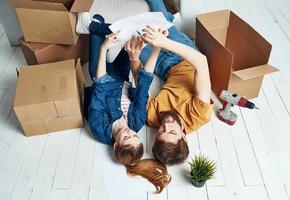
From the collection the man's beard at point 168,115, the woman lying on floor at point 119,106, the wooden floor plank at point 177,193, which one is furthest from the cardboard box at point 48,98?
the wooden floor plank at point 177,193

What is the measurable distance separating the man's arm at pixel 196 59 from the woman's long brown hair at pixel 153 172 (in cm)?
40

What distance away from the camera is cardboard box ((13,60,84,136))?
1470 mm

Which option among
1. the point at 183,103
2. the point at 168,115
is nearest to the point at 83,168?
the point at 168,115

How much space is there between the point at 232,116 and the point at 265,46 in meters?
0.42

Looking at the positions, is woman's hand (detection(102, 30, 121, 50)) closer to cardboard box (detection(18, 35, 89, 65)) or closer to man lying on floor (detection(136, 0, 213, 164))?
man lying on floor (detection(136, 0, 213, 164))

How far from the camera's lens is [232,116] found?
64.5 inches

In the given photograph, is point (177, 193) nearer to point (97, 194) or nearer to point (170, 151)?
point (170, 151)

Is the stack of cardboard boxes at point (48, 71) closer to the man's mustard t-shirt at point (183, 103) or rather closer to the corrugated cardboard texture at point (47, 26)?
the corrugated cardboard texture at point (47, 26)

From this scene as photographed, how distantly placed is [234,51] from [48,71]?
45.9 inches

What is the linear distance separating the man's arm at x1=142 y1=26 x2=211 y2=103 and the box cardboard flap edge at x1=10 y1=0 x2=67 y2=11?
54 cm

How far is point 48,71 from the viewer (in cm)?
162

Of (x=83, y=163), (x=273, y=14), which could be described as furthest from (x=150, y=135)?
(x=273, y=14)

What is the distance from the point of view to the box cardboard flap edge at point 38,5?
5.20 feet

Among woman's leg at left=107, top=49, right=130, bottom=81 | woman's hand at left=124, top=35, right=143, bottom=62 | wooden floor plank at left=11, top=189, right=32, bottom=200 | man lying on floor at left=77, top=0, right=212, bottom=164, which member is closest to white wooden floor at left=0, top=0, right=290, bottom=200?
wooden floor plank at left=11, top=189, right=32, bottom=200
